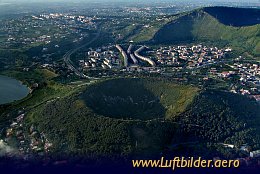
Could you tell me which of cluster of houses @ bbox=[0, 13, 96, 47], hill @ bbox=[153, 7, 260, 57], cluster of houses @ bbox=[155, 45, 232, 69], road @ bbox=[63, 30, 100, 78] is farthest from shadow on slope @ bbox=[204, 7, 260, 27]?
road @ bbox=[63, 30, 100, 78]

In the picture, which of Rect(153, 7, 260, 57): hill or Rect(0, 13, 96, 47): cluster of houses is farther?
Rect(0, 13, 96, 47): cluster of houses

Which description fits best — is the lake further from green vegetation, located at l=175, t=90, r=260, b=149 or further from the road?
green vegetation, located at l=175, t=90, r=260, b=149

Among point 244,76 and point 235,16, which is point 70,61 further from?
point 235,16

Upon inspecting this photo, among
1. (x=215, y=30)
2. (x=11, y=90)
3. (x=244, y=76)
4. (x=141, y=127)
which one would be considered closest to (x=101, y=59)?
(x=11, y=90)

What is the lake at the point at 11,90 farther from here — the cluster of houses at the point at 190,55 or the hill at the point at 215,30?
the hill at the point at 215,30

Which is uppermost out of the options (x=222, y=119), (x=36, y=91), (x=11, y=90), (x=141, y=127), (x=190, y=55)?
(x=141, y=127)

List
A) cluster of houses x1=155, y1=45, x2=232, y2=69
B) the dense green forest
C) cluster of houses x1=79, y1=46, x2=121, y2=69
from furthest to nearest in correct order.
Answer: cluster of houses x1=155, y1=45, x2=232, y2=69, cluster of houses x1=79, y1=46, x2=121, y2=69, the dense green forest
